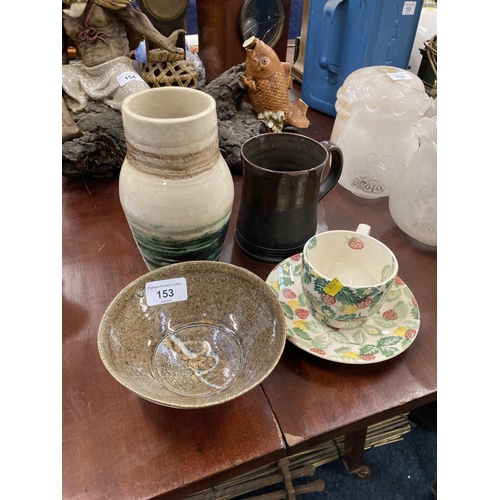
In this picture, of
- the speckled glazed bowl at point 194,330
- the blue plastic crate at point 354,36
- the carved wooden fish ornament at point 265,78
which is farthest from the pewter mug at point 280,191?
the blue plastic crate at point 354,36

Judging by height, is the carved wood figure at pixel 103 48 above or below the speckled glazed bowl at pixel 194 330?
above

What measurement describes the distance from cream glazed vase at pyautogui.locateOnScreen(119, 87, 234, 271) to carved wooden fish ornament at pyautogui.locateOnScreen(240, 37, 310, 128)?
0.40 m

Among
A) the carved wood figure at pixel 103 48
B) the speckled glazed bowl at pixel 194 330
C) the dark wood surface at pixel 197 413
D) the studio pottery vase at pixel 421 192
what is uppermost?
the carved wood figure at pixel 103 48

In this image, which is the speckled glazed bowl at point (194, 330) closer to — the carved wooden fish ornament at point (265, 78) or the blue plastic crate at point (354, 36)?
the carved wooden fish ornament at point (265, 78)

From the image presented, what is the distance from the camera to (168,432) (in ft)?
1.45

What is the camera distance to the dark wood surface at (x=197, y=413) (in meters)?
0.42

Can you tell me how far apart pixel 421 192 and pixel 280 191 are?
0.25 m

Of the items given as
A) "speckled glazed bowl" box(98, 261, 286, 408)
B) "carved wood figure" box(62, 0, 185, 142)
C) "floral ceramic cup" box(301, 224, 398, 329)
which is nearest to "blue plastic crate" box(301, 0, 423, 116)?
"carved wood figure" box(62, 0, 185, 142)

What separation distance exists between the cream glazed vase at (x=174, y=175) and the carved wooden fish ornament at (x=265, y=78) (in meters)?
0.40

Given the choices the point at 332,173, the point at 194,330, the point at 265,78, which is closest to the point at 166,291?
the point at 194,330

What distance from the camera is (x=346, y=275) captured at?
0.62m

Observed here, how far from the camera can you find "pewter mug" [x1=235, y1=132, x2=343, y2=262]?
582 millimetres

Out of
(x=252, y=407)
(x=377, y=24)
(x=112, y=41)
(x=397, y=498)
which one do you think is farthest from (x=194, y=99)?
(x=397, y=498)

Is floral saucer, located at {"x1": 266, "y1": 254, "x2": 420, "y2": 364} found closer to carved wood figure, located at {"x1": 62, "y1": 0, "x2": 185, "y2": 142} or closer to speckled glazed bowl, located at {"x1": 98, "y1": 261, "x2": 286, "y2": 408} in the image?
speckled glazed bowl, located at {"x1": 98, "y1": 261, "x2": 286, "y2": 408}
